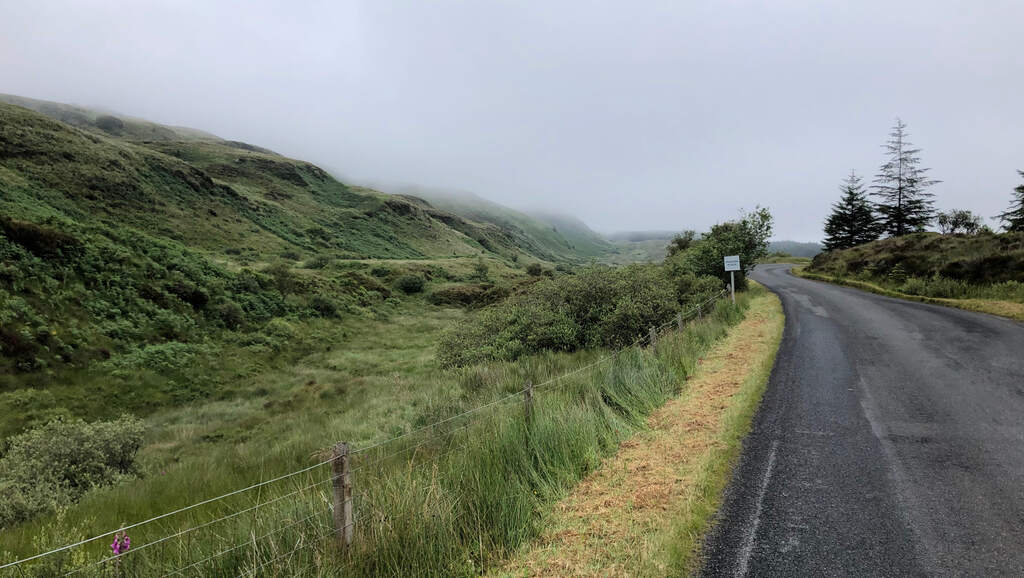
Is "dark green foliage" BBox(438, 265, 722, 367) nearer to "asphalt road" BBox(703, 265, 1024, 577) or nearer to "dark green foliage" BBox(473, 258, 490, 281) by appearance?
"asphalt road" BBox(703, 265, 1024, 577)

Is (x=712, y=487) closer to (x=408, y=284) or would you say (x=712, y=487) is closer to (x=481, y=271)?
(x=408, y=284)

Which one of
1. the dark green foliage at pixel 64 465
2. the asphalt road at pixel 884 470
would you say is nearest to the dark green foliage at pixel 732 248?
the asphalt road at pixel 884 470

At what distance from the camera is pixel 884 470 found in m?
5.05

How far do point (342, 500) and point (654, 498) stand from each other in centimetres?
336

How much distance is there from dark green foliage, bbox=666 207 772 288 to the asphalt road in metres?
13.3

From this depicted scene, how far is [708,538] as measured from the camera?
4.01 metres

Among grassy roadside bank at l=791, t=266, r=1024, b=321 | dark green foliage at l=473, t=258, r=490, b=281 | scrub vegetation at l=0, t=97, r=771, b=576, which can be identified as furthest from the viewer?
dark green foliage at l=473, t=258, r=490, b=281

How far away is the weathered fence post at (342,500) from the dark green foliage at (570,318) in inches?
408

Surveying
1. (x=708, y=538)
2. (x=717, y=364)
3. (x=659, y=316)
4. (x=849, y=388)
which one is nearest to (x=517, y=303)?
(x=659, y=316)

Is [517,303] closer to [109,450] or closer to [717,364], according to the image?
[717,364]

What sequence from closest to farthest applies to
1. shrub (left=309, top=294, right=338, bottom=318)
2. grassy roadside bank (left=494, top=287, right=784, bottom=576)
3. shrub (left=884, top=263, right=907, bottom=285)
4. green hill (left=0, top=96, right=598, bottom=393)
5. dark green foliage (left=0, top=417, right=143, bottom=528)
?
grassy roadside bank (left=494, top=287, right=784, bottom=576)
dark green foliage (left=0, top=417, right=143, bottom=528)
green hill (left=0, top=96, right=598, bottom=393)
shrub (left=884, top=263, right=907, bottom=285)
shrub (left=309, top=294, right=338, bottom=318)

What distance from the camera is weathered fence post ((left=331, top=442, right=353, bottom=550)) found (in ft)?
11.9

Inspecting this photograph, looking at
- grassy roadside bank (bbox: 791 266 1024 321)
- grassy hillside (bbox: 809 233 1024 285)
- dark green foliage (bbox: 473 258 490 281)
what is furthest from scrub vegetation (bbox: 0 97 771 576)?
dark green foliage (bbox: 473 258 490 281)

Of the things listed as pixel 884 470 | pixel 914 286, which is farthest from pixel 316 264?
pixel 914 286
